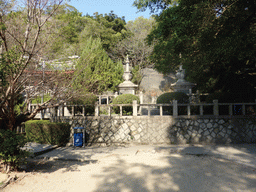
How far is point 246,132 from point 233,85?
10.4 feet

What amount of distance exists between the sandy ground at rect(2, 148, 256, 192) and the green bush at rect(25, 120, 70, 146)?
103 inches

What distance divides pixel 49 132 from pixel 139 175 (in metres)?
6.86

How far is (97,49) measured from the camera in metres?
21.0

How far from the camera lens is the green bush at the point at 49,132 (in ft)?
35.1

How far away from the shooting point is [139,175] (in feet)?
19.4

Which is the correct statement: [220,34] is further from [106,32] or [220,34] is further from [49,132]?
[106,32]

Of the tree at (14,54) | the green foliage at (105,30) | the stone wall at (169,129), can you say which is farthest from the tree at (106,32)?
the tree at (14,54)

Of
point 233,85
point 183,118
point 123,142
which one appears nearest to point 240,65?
point 233,85

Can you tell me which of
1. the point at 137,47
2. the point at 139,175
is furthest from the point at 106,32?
the point at 139,175

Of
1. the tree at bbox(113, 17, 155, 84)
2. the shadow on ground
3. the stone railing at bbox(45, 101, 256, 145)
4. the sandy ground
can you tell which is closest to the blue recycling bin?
the stone railing at bbox(45, 101, 256, 145)

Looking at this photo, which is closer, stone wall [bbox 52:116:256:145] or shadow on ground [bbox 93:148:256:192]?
shadow on ground [bbox 93:148:256:192]

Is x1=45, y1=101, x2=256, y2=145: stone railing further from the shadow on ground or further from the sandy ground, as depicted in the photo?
the shadow on ground

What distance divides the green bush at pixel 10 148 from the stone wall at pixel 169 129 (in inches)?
200

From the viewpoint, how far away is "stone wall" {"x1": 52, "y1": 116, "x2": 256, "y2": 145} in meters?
10.2
